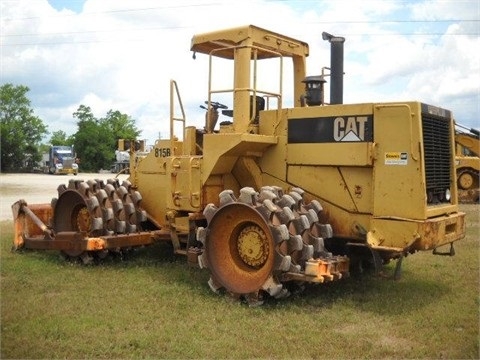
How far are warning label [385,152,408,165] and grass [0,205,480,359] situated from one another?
5.17 feet

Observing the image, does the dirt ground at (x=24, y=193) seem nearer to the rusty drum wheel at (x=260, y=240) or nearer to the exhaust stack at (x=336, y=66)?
the rusty drum wheel at (x=260, y=240)

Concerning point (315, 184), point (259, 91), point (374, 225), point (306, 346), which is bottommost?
point (306, 346)

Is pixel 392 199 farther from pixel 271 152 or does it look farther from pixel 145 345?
pixel 145 345

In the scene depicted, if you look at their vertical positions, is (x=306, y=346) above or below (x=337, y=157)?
below

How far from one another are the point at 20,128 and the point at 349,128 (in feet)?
203

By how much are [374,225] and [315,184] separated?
0.97 meters

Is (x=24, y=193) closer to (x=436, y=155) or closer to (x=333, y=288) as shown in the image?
(x=333, y=288)

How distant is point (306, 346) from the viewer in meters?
5.09

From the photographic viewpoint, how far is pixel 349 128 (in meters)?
6.60

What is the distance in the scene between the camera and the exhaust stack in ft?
24.0

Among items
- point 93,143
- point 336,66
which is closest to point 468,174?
point 336,66

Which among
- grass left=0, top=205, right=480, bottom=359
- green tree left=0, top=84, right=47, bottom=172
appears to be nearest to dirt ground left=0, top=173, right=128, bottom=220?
grass left=0, top=205, right=480, bottom=359

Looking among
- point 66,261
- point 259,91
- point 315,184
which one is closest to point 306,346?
point 315,184

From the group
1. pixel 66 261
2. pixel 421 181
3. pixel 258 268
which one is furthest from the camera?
pixel 66 261
